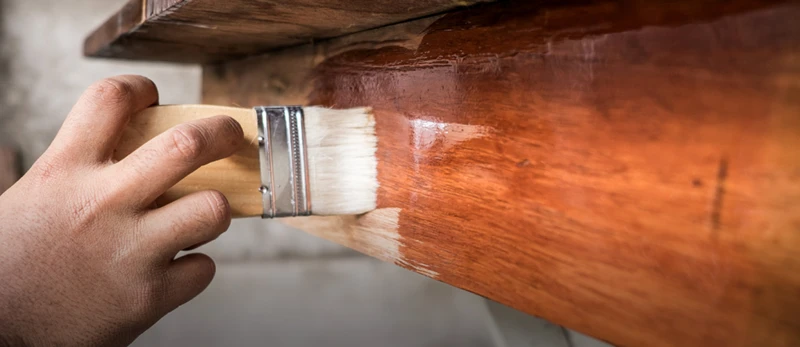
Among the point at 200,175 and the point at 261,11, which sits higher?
the point at 261,11

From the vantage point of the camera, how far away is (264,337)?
7.40 ft

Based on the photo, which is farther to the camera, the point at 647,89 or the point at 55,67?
the point at 55,67

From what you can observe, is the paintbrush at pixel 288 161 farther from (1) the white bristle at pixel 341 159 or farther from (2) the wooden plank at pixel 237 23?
(2) the wooden plank at pixel 237 23

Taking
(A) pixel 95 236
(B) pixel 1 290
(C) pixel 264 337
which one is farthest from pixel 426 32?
(C) pixel 264 337

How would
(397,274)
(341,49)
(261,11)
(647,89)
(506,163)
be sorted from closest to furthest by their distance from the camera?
(647,89) → (506,163) → (261,11) → (341,49) → (397,274)

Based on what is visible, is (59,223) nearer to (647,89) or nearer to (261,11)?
(261,11)

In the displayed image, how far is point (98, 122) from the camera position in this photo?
626 millimetres

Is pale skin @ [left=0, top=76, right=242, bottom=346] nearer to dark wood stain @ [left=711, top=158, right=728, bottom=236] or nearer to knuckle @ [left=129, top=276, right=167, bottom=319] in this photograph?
knuckle @ [left=129, top=276, right=167, bottom=319]

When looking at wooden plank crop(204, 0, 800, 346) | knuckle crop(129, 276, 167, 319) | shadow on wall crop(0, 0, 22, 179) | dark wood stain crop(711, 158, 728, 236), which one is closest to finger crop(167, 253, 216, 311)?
knuckle crop(129, 276, 167, 319)

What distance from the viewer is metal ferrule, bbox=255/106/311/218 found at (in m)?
0.71

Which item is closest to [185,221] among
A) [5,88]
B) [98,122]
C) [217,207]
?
[217,207]

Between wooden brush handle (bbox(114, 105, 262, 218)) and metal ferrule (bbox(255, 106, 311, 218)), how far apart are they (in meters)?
0.01

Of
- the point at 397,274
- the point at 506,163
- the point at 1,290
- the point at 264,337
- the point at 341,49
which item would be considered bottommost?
the point at 264,337

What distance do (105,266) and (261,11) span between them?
1.04 feet
